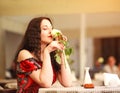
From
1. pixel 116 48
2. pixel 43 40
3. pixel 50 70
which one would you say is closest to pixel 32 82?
pixel 50 70

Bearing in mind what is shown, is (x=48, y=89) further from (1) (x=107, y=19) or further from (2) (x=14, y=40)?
(2) (x=14, y=40)

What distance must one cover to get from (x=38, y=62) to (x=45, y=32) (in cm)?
20

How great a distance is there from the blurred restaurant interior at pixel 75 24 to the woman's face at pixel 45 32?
2.54 meters

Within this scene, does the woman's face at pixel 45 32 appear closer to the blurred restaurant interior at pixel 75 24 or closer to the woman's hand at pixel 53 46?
the woman's hand at pixel 53 46

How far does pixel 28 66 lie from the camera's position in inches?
79.5

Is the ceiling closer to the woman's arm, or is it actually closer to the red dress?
the woman's arm

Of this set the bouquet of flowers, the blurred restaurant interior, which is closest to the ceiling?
the blurred restaurant interior

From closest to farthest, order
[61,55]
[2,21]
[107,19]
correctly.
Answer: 1. [61,55]
2. [2,21]
3. [107,19]

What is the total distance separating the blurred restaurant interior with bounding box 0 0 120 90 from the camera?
247 inches

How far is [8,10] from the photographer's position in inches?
263

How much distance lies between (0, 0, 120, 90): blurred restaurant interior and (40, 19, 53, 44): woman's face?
254cm

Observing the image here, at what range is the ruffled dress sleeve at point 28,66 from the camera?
6.60 feet

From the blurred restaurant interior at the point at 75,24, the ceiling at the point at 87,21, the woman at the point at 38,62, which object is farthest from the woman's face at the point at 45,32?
the ceiling at the point at 87,21

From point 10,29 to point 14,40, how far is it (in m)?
1.30
